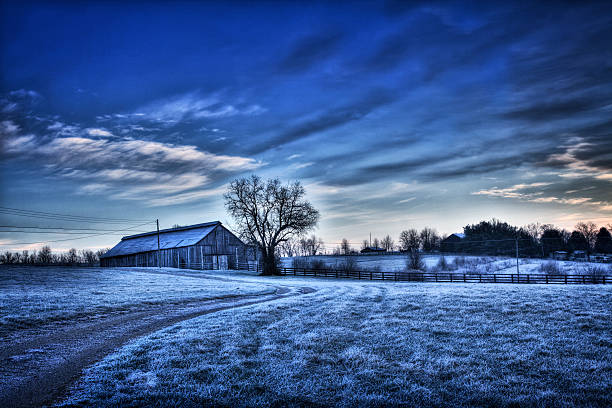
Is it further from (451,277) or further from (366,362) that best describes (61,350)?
(451,277)

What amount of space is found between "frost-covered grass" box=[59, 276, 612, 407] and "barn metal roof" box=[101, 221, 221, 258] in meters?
→ 46.7

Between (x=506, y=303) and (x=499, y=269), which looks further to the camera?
(x=499, y=269)

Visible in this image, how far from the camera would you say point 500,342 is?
11.2 m

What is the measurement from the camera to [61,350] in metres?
10.4

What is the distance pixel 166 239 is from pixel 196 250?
36.5 ft

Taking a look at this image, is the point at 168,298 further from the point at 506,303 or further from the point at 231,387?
the point at 506,303

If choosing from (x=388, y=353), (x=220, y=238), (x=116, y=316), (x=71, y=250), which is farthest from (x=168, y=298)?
(x=71, y=250)

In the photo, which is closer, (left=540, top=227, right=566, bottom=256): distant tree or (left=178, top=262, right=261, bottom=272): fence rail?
(left=178, top=262, right=261, bottom=272): fence rail

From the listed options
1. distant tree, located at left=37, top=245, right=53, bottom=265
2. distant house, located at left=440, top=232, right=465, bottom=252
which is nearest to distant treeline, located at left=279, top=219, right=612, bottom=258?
distant house, located at left=440, top=232, right=465, bottom=252

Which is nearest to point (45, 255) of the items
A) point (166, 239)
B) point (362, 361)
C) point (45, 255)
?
point (45, 255)

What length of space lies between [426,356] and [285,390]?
13.8 ft

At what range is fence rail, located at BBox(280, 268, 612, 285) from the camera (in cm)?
3889

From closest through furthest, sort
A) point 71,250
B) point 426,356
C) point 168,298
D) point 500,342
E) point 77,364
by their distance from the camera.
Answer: point 77,364, point 426,356, point 500,342, point 168,298, point 71,250

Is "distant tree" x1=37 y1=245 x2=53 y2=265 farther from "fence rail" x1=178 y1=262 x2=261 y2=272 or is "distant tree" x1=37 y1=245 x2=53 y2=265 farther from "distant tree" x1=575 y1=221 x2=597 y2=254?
"distant tree" x1=575 y1=221 x2=597 y2=254
